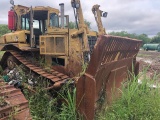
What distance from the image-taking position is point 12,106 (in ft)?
11.8

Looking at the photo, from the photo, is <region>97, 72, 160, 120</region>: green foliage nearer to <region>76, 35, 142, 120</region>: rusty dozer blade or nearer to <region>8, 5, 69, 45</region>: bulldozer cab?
<region>76, 35, 142, 120</region>: rusty dozer blade

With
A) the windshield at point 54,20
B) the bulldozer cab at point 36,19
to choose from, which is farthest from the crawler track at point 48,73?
the windshield at point 54,20

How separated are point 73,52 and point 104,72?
144 centimetres

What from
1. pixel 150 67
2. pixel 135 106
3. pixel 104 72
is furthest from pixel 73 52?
pixel 150 67

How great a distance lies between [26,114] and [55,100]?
3.15 feet

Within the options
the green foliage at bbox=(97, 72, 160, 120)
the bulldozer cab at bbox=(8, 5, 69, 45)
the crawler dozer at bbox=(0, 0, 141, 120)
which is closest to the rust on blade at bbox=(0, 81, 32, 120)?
the crawler dozer at bbox=(0, 0, 141, 120)

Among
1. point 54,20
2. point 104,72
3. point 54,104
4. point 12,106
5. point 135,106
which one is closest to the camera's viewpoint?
point 12,106

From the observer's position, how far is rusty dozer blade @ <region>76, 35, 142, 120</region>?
3.53 metres

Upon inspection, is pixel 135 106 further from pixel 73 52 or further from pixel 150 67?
pixel 150 67

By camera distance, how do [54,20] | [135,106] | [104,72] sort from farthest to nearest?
[54,20]
[104,72]
[135,106]

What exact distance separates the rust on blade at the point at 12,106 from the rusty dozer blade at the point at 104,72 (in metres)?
0.87

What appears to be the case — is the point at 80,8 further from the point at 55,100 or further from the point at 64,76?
the point at 55,100

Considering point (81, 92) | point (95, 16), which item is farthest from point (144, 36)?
point (81, 92)

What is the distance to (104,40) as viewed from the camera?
3449 millimetres
